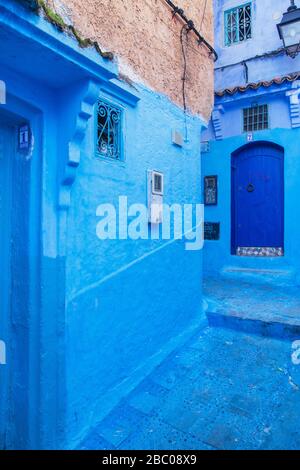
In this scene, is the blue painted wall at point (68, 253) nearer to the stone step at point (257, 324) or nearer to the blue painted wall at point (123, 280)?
the blue painted wall at point (123, 280)

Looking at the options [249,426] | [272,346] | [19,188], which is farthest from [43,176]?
[272,346]

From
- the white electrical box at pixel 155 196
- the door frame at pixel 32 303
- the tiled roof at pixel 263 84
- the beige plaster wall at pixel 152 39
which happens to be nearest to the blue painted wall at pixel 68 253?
the door frame at pixel 32 303

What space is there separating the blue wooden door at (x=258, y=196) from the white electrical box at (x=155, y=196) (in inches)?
172

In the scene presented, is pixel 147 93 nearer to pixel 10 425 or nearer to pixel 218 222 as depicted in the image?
pixel 10 425

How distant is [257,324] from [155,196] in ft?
7.32

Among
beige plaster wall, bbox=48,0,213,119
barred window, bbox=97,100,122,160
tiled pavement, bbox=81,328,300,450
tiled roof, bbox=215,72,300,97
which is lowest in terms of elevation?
tiled pavement, bbox=81,328,300,450

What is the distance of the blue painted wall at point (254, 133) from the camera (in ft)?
22.7

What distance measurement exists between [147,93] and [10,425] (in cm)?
344

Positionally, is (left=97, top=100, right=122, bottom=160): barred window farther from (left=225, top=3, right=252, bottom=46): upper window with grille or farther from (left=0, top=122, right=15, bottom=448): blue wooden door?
(left=225, top=3, right=252, bottom=46): upper window with grille

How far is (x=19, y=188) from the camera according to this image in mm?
2553
